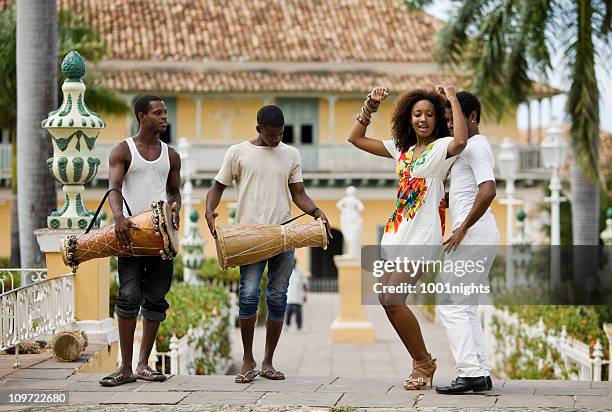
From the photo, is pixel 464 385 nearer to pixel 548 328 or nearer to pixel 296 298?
pixel 548 328

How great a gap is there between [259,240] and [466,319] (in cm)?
132

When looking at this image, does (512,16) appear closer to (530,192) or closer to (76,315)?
(76,315)

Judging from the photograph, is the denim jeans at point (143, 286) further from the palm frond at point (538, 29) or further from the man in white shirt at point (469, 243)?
the palm frond at point (538, 29)

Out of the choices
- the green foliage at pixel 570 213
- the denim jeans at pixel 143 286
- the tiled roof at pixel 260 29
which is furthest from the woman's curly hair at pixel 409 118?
the tiled roof at pixel 260 29

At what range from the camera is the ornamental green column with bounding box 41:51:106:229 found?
8781 mm

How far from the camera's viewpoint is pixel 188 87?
115ft

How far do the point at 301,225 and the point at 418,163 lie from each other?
870mm

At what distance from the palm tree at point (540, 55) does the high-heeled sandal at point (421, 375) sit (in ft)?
33.1

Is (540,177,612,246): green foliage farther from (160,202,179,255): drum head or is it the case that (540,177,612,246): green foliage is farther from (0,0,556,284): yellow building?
(160,202,179,255): drum head

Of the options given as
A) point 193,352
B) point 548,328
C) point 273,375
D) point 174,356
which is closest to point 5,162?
point 193,352

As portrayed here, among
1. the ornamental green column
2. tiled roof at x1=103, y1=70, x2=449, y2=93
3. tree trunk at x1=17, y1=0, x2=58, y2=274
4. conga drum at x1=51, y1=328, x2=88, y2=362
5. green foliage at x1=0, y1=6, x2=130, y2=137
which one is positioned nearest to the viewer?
conga drum at x1=51, y1=328, x2=88, y2=362

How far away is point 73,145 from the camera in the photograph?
29.0 feet

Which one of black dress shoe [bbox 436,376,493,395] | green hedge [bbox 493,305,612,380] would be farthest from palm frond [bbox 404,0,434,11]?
black dress shoe [bbox 436,376,493,395]

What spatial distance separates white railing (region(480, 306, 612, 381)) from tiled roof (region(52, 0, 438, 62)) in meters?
20.2
